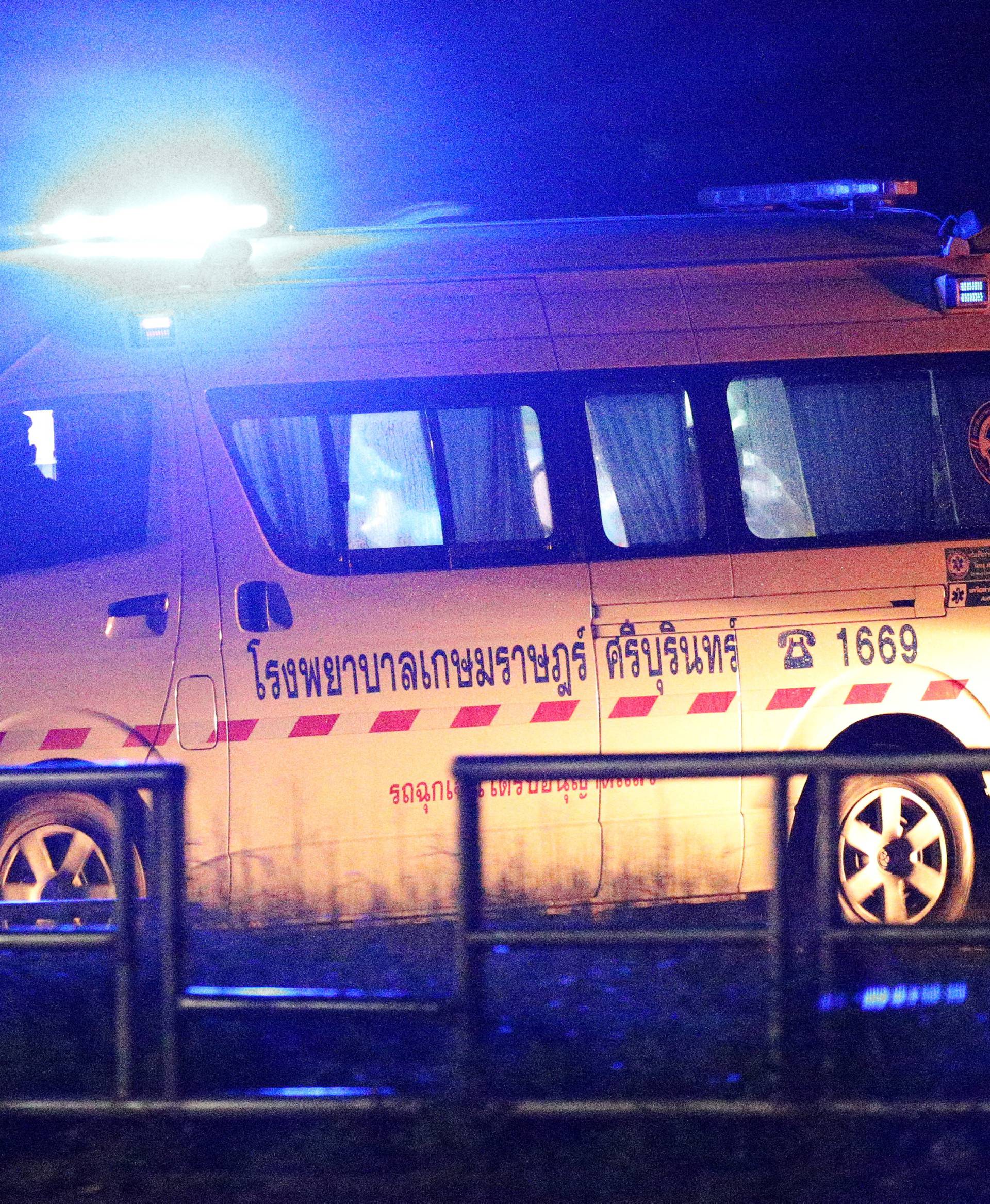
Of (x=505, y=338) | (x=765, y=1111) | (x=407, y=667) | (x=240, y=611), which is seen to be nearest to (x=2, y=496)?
(x=240, y=611)

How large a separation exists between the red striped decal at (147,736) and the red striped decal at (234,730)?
0.58 ft

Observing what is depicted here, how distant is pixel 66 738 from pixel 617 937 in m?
2.42

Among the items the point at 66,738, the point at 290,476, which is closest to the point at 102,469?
the point at 290,476

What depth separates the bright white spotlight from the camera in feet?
18.5

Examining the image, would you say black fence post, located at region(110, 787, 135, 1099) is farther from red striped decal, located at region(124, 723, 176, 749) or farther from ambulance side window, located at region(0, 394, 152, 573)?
ambulance side window, located at region(0, 394, 152, 573)

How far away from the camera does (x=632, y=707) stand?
5.36 meters

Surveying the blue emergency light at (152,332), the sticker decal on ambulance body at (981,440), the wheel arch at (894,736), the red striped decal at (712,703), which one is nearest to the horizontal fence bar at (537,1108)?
the red striped decal at (712,703)

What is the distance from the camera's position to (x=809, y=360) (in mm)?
5668

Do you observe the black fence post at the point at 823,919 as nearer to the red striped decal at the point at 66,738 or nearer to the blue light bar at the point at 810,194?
the red striped decal at the point at 66,738

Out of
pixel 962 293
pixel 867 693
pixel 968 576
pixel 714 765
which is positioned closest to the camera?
pixel 714 765

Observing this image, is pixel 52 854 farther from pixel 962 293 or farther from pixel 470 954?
pixel 962 293

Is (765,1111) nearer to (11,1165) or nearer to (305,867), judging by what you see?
(11,1165)

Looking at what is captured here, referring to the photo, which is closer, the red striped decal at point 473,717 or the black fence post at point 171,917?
the black fence post at point 171,917

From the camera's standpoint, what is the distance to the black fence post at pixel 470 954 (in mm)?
3527
